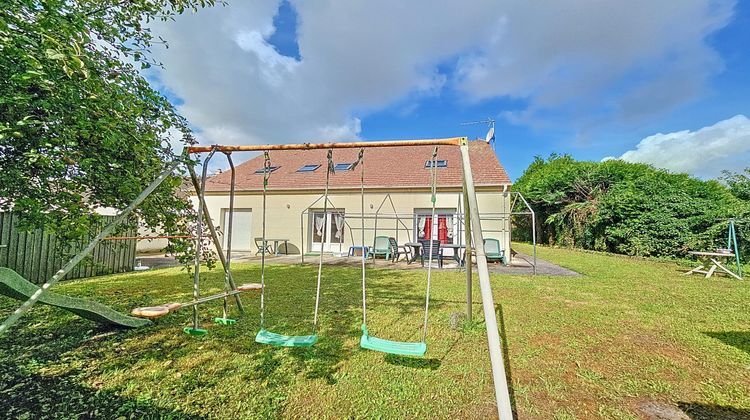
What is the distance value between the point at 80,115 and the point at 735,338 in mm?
7811

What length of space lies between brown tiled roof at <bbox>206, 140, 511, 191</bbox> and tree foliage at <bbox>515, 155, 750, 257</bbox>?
6.37 metres

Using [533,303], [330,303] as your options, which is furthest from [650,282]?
[330,303]

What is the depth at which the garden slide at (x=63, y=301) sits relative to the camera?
303cm

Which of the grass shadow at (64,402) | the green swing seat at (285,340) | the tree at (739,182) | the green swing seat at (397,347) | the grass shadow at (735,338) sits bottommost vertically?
the grass shadow at (735,338)

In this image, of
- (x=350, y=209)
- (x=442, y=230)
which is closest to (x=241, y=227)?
(x=350, y=209)

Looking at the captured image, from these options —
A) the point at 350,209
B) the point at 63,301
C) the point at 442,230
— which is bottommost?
the point at 63,301

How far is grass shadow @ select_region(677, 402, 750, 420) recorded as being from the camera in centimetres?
247

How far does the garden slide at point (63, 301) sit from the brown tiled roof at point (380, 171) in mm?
10528

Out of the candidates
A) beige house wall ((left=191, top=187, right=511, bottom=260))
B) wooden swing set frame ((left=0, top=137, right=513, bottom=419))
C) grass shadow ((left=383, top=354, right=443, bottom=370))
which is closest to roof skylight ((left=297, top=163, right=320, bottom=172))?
beige house wall ((left=191, top=187, right=511, bottom=260))

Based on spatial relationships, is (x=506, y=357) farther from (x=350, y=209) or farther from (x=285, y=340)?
(x=350, y=209)

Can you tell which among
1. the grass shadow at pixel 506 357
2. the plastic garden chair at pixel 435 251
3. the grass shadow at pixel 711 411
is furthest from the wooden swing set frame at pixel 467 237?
the plastic garden chair at pixel 435 251

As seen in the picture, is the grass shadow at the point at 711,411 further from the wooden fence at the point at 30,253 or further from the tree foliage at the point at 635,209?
the tree foliage at the point at 635,209

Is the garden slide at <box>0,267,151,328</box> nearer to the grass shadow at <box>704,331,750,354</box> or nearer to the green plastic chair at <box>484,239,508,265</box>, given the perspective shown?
the grass shadow at <box>704,331,750,354</box>

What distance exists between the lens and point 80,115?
271 cm
